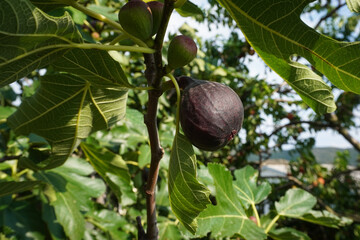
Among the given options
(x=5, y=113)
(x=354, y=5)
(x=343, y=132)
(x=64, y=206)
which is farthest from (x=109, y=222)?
(x=343, y=132)

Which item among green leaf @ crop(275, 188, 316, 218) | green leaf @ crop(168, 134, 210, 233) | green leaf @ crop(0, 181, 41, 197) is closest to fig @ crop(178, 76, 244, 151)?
green leaf @ crop(168, 134, 210, 233)

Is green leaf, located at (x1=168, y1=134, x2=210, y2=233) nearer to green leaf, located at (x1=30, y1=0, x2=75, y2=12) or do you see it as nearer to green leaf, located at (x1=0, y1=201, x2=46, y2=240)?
green leaf, located at (x1=30, y1=0, x2=75, y2=12)

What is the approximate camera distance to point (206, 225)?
124 cm

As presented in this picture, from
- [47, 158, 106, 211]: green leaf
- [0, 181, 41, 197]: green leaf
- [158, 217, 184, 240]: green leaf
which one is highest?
[0, 181, 41, 197]: green leaf

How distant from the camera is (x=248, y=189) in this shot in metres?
1.66

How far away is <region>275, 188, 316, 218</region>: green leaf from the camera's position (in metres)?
1.61

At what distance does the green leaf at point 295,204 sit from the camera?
161 centimetres

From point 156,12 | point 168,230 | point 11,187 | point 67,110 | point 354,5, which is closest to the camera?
point 354,5

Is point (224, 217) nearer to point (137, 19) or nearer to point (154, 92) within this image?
point (154, 92)

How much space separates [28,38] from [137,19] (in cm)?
24

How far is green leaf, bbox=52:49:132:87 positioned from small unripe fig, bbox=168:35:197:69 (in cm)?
13

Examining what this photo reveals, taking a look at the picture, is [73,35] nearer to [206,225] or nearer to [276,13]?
[276,13]

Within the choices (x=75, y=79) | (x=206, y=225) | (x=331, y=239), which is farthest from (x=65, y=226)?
(x=331, y=239)

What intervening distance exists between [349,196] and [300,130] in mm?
1564
